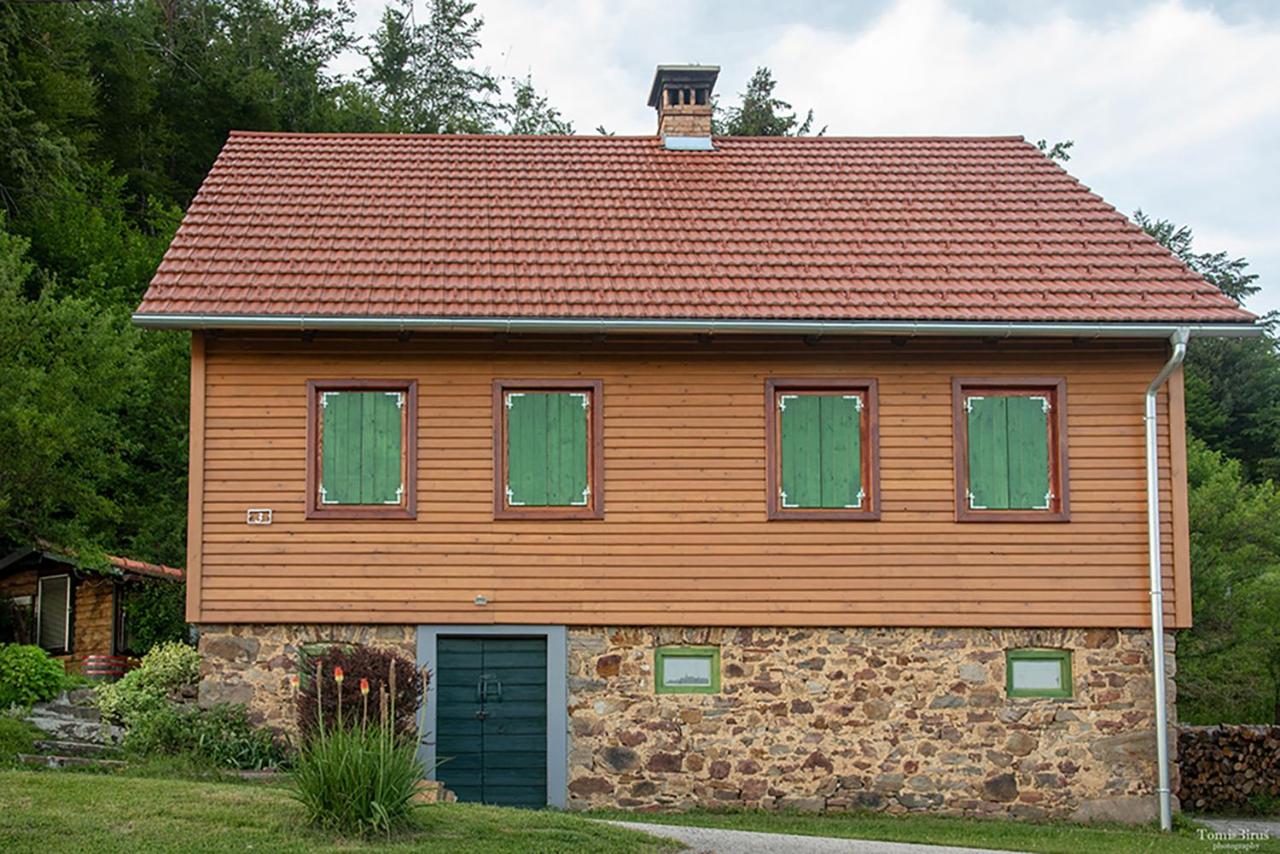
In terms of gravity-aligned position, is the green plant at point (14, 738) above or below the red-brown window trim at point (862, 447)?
below

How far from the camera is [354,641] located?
14977mm

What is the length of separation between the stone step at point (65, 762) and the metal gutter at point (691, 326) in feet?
13.1

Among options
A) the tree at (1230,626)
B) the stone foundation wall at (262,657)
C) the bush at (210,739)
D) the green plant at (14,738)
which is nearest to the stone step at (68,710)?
the green plant at (14,738)

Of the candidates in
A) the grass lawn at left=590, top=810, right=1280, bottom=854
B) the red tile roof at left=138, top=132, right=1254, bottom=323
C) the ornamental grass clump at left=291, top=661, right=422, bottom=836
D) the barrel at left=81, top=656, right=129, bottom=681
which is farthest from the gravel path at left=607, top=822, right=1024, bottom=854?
the barrel at left=81, top=656, right=129, bottom=681

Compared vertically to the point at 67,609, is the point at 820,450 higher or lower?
higher

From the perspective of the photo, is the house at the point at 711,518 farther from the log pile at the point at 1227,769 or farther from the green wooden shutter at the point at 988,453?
the log pile at the point at 1227,769

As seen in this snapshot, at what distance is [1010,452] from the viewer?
15.4 m

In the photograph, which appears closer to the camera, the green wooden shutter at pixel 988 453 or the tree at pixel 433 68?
the green wooden shutter at pixel 988 453

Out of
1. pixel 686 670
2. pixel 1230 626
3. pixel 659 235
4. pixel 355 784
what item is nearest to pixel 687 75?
pixel 659 235

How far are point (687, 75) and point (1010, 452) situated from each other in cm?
658

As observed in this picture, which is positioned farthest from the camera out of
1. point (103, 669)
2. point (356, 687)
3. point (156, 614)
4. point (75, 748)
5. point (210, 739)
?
point (156, 614)

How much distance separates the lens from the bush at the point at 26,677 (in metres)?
17.4

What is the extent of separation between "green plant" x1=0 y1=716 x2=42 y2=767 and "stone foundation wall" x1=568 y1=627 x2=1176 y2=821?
204 inches

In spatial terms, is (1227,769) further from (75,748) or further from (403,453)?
(75,748)
